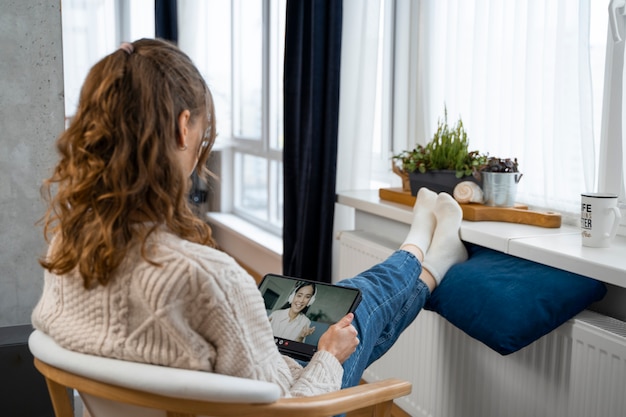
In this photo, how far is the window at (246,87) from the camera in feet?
13.1

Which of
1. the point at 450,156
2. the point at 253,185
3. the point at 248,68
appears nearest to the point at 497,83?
the point at 450,156

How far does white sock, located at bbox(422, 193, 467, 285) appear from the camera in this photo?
1.88 metres

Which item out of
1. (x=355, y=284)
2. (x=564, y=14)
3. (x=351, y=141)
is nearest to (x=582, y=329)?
(x=355, y=284)

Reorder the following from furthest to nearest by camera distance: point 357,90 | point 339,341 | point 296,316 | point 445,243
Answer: point 357,90 → point 445,243 → point 296,316 → point 339,341

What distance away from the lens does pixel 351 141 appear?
9.11 ft

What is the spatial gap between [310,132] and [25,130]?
3.59ft

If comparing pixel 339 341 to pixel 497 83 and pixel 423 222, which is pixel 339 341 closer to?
pixel 423 222

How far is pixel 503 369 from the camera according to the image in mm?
1760

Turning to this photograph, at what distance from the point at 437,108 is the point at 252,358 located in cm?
166

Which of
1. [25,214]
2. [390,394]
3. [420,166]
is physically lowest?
[390,394]

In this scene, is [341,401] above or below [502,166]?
below

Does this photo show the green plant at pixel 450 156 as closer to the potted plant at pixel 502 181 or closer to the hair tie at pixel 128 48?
the potted plant at pixel 502 181

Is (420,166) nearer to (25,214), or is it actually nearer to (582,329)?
(582,329)

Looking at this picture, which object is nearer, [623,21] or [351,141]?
[623,21]
